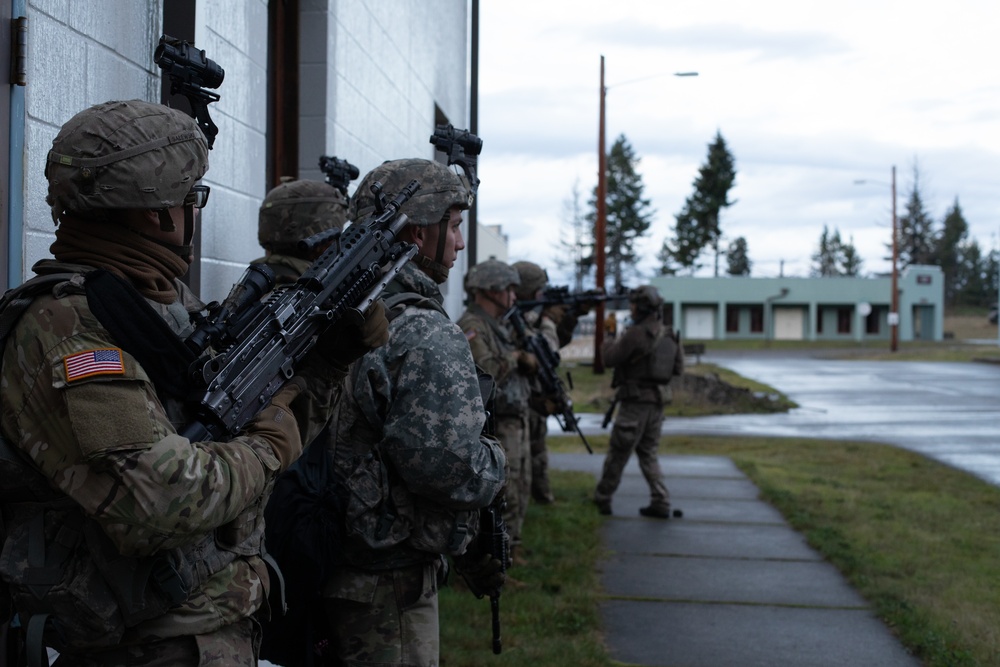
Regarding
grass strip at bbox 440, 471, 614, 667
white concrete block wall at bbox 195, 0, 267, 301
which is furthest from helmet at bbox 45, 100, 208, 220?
grass strip at bbox 440, 471, 614, 667

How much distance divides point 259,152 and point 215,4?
83 centimetres

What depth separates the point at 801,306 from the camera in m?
65.3

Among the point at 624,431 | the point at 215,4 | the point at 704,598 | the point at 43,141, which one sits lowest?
the point at 704,598

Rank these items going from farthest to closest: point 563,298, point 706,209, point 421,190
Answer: point 706,209
point 563,298
point 421,190

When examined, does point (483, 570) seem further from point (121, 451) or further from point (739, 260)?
point (739, 260)

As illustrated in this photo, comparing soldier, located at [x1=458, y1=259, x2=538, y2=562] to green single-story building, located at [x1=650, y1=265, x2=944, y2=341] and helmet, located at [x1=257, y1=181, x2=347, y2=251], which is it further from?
green single-story building, located at [x1=650, y1=265, x2=944, y2=341]

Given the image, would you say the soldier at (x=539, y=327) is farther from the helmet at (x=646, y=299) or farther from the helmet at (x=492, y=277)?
the helmet at (x=492, y=277)

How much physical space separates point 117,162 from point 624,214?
78525mm

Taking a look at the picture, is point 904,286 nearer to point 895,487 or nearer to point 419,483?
point 895,487

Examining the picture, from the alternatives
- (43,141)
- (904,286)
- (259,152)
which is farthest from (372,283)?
(904,286)

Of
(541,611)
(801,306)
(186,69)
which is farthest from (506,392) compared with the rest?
(801,306)

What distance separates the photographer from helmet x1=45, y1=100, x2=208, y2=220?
6.74 feet

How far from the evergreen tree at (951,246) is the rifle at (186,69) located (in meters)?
103

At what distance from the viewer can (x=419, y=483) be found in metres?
3.08
